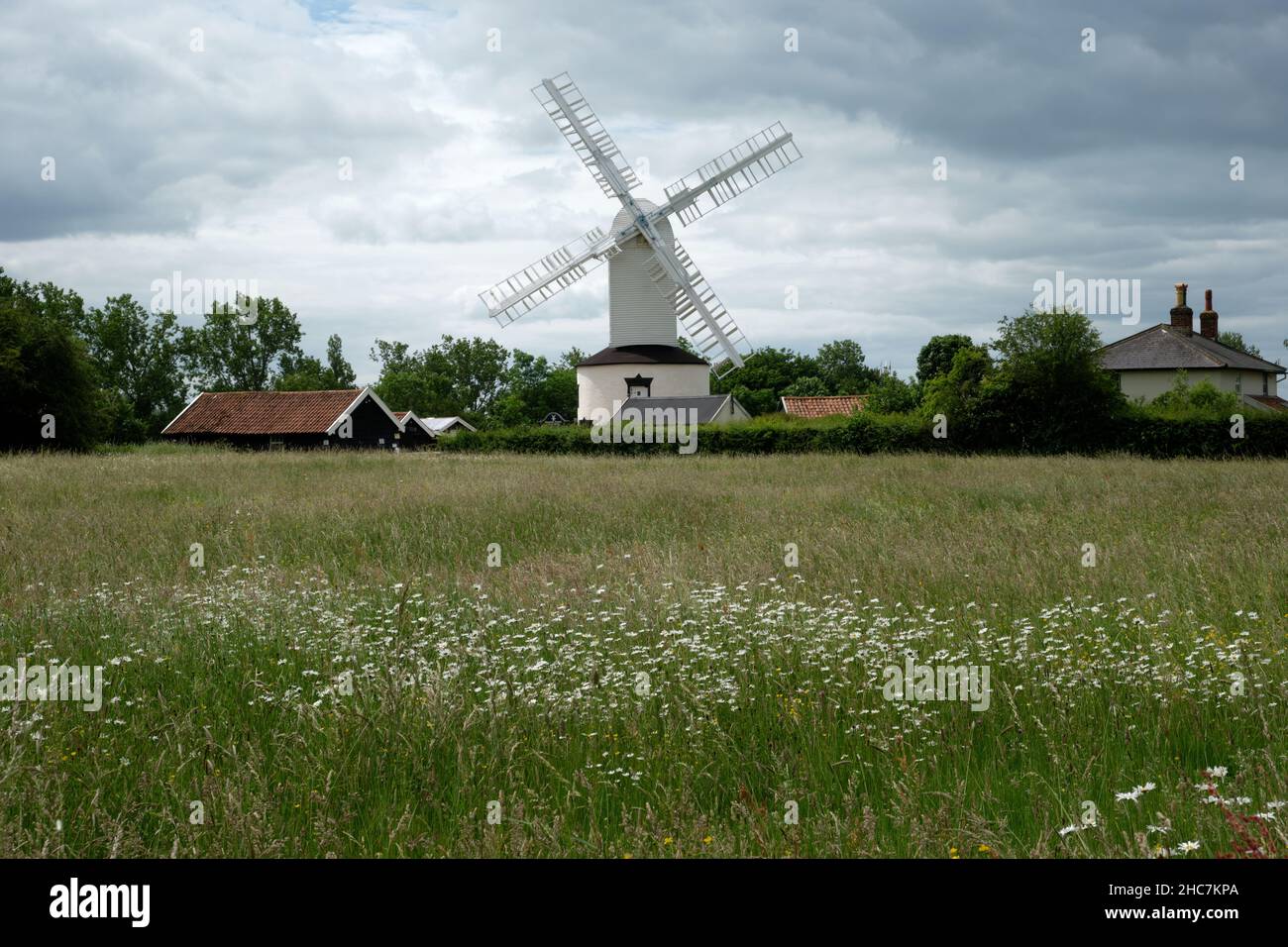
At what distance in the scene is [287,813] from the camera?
353 centimetres

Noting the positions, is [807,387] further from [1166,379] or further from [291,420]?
[291,420]

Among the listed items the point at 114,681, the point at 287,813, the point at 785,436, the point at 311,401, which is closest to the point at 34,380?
the point at 311,401

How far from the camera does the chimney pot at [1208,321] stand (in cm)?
6034

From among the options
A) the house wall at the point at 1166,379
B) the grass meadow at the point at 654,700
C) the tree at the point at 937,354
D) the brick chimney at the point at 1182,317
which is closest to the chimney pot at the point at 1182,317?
the brick chimney at the point at 1182,317

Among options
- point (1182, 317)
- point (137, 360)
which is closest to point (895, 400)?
point (1182, 317)

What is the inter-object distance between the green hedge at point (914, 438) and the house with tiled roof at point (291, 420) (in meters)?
15.5

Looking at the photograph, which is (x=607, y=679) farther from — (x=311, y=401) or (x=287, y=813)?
(x=311, y=401)

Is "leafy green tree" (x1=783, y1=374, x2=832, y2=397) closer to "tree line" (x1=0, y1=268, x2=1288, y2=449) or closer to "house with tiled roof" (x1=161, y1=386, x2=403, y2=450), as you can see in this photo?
"tree line" (x1=0, y1=268, x2=1288, y2=449)

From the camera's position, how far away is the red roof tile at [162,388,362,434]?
164 ft

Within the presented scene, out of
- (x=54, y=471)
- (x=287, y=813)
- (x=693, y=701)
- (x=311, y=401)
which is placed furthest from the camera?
(x=311, y=401)

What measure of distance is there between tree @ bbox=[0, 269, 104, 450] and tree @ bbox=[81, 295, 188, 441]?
36.0 m
